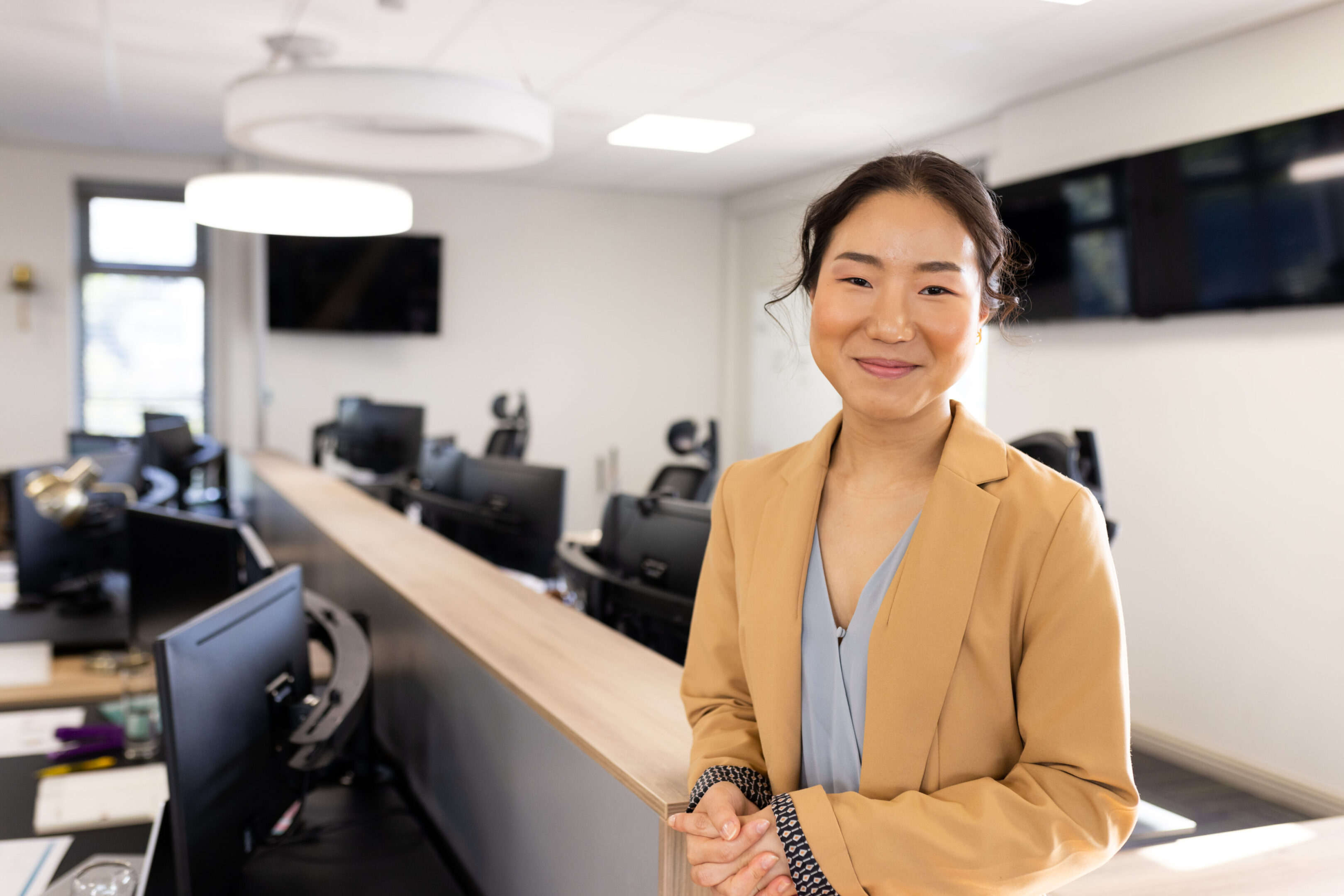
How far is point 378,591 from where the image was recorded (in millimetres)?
2293

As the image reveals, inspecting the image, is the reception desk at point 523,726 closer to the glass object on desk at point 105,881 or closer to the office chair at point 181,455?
the glass object on desk at point 105,881

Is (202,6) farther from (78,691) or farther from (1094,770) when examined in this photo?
(1094,770)

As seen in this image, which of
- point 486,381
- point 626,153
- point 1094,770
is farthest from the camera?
point 486,381

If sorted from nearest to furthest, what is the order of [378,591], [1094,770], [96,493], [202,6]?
[1094,770] < [378,591] < [96,493] < [202,6]

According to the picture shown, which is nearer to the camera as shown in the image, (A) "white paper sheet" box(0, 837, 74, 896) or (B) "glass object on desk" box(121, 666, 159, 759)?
(A) "white paper sheet" box(0, 837, 74, 896)

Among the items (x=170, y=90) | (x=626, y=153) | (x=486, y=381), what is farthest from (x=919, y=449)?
(x=486, y=381)

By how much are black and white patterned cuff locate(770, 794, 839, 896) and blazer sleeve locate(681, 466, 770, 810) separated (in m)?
0.09

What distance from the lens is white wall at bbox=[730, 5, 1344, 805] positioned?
367 centimetres

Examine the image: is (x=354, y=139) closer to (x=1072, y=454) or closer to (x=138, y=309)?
(x=1072, y=454)

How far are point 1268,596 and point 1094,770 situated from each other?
3.57 metres

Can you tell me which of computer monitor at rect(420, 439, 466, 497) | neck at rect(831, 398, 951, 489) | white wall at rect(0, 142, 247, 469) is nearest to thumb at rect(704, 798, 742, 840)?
neck at rect(831, 398, 951, 489)

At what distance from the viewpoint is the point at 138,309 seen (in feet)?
22.8

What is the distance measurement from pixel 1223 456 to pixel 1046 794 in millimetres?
3685

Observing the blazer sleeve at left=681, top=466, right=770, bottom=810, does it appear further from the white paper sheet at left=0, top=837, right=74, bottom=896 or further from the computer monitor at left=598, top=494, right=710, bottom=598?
the white paper sheet at left=0, top=837, right=74, bottom=896
